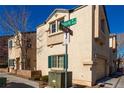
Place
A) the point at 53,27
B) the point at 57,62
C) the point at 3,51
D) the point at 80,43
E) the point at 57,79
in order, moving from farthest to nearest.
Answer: the point at 3,51, the point at 53,27, the point at 57,62, the point at 80,43, the point at 57,79

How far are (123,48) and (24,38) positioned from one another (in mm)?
21726

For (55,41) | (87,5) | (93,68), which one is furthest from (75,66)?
(87,5)

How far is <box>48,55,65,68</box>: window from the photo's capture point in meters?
17.4

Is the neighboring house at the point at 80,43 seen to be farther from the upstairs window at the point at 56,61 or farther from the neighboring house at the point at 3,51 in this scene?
the neighboring house at the point at 3,51

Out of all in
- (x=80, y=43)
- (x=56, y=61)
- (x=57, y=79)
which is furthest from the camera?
(x=56, y=61)

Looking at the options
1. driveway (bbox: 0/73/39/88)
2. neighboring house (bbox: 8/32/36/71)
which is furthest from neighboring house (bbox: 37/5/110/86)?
neighboring house (bbox: 8/32/36/71)

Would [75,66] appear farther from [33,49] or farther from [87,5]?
[33,49]

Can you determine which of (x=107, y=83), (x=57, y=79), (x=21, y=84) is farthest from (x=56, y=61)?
(x=57, y=79)

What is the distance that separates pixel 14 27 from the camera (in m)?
23.6

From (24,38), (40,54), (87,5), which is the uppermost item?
(87,5)

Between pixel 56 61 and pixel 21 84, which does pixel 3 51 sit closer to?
pixel 56 61

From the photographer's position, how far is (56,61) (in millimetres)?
17984

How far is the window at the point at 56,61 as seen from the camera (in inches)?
685

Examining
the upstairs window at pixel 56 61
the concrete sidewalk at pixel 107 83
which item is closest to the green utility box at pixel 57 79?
the concrete sidewalk at pixel 107 83
